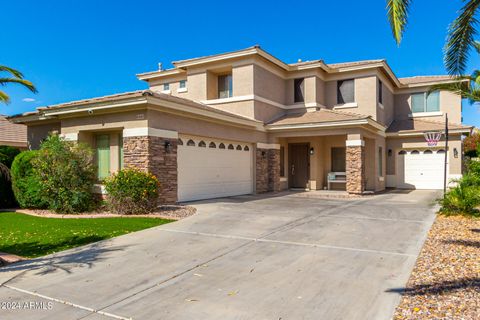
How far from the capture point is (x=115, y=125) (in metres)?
13.5

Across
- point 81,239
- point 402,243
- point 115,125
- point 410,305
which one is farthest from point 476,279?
point 115,125

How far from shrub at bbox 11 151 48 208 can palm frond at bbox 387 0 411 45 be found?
1244 cm

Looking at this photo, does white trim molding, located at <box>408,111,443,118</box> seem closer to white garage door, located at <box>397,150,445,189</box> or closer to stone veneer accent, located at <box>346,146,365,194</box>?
white garage door, located at <box>397,150,445,189</box>

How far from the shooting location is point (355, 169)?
17.4 metres

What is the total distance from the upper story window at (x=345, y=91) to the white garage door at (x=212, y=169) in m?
6.84

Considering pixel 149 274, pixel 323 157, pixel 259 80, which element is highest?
pixel 259 80

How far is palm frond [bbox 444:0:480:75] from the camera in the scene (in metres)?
6.89

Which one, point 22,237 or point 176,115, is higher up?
point 176,115

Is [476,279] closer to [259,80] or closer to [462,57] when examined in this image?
[462,57]

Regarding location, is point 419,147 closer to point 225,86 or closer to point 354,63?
point 354,63

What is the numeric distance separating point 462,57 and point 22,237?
10658 millimetres

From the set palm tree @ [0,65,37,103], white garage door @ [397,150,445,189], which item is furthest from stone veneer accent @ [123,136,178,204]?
white garage door @ [397,150,445,189]

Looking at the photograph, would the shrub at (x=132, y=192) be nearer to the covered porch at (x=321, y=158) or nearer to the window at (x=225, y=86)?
the covered porch at (x=321, y=158)

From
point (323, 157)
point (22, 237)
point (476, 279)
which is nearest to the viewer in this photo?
→ point (476, 279)
